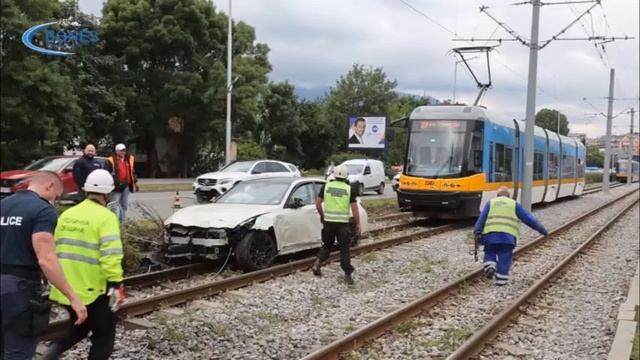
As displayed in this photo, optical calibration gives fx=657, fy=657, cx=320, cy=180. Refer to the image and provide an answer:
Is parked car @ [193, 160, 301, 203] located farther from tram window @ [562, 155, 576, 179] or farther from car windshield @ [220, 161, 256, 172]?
tram window @ [562, 155, 576, 179]

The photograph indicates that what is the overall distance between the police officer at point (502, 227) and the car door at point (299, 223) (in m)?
2.86

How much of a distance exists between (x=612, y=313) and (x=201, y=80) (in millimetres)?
33962

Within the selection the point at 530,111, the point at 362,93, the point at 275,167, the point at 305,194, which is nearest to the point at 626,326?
the point at 305,194

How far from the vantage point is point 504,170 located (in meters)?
19.3

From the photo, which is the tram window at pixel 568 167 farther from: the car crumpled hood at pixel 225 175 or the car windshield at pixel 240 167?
the car crumpled hood at pixel 225 175

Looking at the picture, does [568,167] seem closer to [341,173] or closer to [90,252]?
[341,173]

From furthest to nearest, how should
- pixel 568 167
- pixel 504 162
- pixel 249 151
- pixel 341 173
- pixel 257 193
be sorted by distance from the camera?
pixel 249 151
pixel 568 167
pixel 504 162
pixel 257 193
pixel 341 173

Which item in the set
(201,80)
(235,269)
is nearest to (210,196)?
(235,269)

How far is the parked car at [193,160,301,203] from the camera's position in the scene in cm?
2098

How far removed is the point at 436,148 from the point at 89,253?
13868mm

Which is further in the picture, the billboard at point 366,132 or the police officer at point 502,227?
the billboard at point 366,132

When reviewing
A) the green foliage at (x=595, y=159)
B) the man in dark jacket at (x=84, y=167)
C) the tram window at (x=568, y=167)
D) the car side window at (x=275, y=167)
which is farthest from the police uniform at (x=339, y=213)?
the green foliage at (x=595, y=159)

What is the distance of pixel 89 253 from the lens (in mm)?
4480

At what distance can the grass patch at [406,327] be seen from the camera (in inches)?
284
